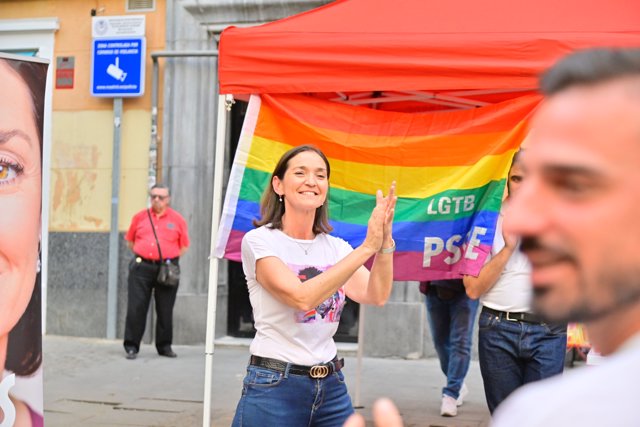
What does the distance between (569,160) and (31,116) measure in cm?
377

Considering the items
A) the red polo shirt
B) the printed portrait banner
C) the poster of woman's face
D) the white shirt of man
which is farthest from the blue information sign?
the white shirt of man

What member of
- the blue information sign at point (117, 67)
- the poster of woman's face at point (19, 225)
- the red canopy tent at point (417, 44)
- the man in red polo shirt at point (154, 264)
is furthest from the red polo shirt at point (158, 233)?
the poster of woman's face at point (19, 225)

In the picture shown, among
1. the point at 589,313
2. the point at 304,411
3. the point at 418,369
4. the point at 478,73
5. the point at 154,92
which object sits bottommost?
the point at 418,369

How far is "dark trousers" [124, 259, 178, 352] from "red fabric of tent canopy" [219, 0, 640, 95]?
4.80 metres

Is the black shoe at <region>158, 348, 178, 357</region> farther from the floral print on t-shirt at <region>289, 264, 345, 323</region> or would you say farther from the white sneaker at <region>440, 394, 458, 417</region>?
the floral print on t-shirt at <region>289, 264, 345, 323</region>

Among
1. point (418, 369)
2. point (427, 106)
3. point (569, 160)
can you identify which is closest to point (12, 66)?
point (427, 106)

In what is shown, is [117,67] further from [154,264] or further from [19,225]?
[19,225]

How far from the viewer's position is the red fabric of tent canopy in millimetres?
4355

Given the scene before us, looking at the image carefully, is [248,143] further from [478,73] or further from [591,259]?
[591,259]

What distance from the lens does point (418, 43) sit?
4473 millimetres

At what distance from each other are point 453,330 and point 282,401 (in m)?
3.18

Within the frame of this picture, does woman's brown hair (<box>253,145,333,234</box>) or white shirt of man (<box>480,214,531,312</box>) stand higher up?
woman's brown hair (<box>253,145,333,234</box>)

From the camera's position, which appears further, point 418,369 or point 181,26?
point 181,26

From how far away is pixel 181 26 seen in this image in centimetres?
1016
